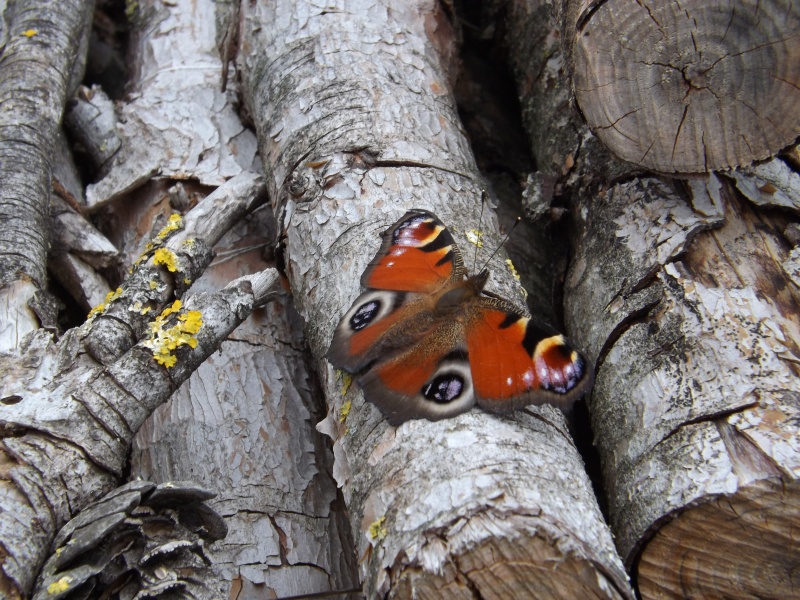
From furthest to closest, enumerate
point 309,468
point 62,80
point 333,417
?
point 62,80 → point 309,468 → point 333,417

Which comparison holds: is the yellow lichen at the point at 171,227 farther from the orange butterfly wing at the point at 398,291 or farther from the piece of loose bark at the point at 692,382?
the piece of loose bark at the point at 692,382

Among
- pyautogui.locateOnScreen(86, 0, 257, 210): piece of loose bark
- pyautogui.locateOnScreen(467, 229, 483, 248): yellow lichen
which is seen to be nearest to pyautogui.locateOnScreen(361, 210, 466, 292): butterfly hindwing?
pyautogui.locateOnScreen(467, 229, 483, 248): yellow lichen

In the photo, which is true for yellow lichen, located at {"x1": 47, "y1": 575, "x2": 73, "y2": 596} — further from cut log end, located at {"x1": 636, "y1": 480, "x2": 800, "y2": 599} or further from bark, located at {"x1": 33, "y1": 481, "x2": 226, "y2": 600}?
cut log end, located at {"x1": 636, "y1": 480, "x2": 800, "y2": 599}

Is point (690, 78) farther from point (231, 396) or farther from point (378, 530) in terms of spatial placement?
point (231, 396)

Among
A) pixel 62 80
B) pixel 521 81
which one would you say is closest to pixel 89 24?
Result: pixel 62 80

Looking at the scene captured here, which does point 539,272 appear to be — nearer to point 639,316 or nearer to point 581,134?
point 581,134

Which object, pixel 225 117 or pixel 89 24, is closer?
pixel 225 117
